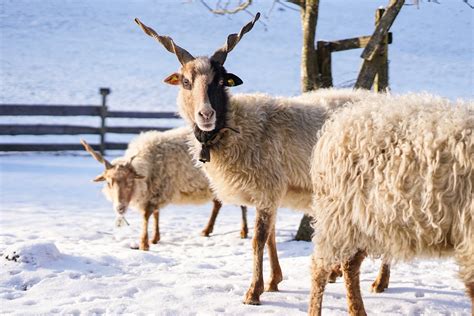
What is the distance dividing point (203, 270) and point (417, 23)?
35.9 metres

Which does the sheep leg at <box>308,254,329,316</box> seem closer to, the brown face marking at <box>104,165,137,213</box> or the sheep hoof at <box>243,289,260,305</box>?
the sheep hoof at <box>243,289,260,305</box>

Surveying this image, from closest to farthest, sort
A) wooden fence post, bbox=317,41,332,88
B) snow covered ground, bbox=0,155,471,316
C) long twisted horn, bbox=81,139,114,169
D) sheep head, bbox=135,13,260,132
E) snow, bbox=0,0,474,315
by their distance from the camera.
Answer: snow covered ground, bbox=0,155,471,316 → snow, bbox=0,0,474,315 → sheep head, bbox=135,13,260,132 → wooden fence post, bbox=317,41,332,88 → long twisted horn, bbox=81,139,114,169

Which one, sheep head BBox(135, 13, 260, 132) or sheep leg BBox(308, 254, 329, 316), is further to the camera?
sheep head BBox(135, 13, 260, 132)

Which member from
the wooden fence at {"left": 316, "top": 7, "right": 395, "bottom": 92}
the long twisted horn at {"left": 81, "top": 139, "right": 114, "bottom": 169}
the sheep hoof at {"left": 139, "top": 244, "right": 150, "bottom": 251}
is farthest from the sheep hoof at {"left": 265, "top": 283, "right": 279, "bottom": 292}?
the long twisted horn at {"left": 81, "top": 139, "right": 114, "bottom": 169}

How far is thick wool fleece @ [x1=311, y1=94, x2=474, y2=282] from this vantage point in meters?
3.62

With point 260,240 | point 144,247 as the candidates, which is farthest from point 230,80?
point 144,247

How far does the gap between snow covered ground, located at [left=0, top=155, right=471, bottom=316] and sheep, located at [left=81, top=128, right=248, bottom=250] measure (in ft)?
1.49

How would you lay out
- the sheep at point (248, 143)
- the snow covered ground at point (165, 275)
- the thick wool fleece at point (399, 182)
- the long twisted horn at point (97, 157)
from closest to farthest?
the thick wool fleece at point (399, 182) < the snow covered ground at point (165, 275) < the sheep at point (248, 143) < the long twisted horn at point (97, 157)

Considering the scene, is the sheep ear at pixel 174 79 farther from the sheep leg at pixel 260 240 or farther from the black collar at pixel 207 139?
the sheep leg at pixel 260 240

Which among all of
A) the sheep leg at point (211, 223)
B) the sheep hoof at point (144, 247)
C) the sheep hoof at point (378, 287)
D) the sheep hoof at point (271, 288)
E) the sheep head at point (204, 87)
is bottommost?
the sheep hoof at point (144, 247)

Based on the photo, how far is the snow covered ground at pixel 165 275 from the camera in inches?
194

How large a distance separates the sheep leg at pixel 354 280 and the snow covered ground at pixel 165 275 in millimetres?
268

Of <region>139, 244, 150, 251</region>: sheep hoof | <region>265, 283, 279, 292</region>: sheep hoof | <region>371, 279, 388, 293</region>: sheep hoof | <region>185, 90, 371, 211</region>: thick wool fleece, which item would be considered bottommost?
<region>139, 244, 150, 251</region>: sheep hoof

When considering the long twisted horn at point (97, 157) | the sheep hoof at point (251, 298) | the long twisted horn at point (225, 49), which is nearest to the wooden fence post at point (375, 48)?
the long twisted horn at point (225, 49)
